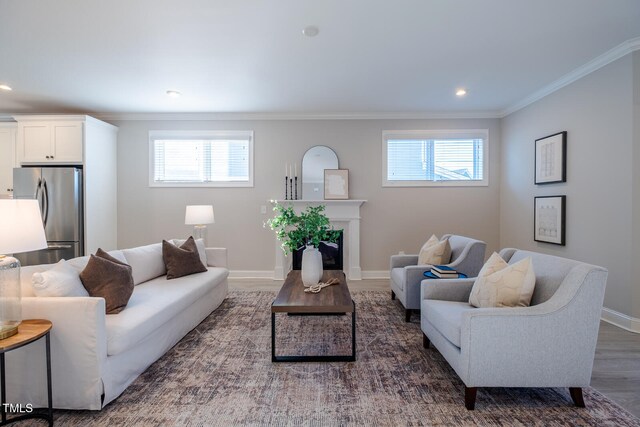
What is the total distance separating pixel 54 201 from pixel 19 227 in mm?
3626

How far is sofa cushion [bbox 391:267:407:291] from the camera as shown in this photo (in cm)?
351

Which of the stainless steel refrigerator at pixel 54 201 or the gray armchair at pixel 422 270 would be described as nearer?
the gray armchair at pixel 422 270

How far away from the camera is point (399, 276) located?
12.1 feet

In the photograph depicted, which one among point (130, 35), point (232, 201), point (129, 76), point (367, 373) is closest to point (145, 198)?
point (232, 201)

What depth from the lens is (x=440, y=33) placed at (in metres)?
2.88

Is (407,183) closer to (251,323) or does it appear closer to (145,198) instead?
(251,323)

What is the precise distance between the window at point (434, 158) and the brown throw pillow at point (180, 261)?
3.16 m

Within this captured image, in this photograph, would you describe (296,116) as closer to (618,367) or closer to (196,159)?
(196,159)

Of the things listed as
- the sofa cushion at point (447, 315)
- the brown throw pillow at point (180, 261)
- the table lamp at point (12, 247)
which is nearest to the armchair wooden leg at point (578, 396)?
the sofa cushion at point (447, 315)

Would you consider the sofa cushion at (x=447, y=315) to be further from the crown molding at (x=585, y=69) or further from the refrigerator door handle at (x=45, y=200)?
the refrigerator door handle at (x=45, y=200)

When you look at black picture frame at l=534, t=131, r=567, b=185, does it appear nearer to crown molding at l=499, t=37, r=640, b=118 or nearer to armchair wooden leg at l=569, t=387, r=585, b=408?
crown molding at l=499, t=37, r=640, b=118

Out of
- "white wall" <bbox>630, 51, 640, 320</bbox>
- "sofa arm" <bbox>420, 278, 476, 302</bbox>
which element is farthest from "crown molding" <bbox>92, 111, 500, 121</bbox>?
"sofa arm" <bbox>420, 278, 476, 302</bbox>

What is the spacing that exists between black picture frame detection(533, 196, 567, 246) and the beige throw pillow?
2.41 m

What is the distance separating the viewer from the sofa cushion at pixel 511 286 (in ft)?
6.72
